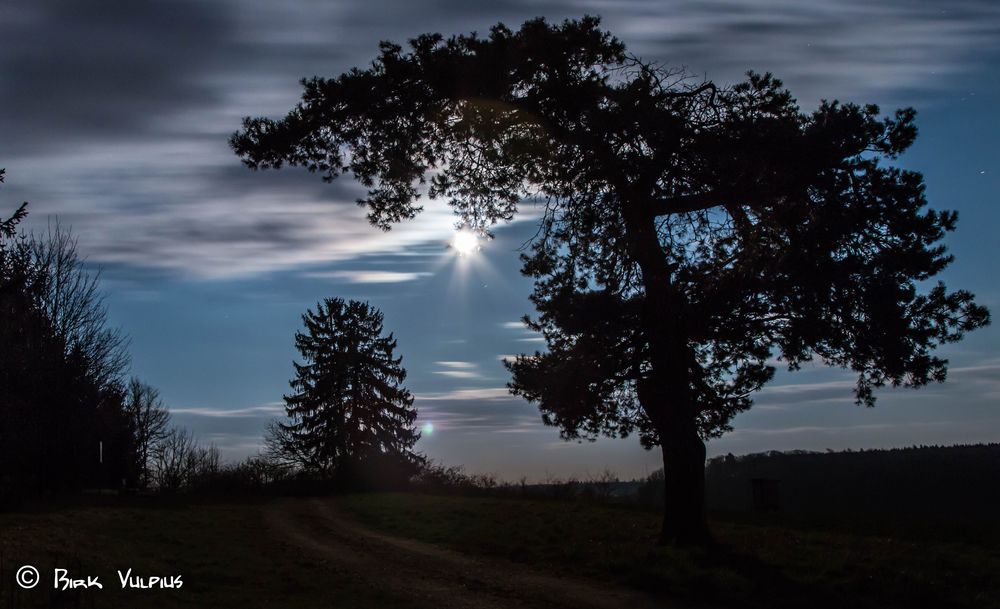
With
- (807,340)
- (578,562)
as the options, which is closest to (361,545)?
(578,562)

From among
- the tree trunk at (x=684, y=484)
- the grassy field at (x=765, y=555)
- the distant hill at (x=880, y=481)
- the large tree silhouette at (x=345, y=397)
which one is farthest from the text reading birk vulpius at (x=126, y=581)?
the large tree silhouette at (x=345, y=397)

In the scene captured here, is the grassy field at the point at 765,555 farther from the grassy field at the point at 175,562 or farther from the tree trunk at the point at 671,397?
the grassy field at the point at 175,562

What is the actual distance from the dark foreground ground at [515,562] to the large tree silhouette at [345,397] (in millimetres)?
27253

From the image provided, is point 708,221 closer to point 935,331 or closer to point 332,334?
point 935,331

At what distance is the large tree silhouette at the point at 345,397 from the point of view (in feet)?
169

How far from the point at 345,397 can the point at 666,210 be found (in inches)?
1507

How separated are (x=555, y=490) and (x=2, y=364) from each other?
773 inches

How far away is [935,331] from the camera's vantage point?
15.7 m

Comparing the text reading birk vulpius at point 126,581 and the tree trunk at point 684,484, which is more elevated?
the tree trunk at point 684,484

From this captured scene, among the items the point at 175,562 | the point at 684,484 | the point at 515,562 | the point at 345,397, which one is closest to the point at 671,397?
the point at 684,484

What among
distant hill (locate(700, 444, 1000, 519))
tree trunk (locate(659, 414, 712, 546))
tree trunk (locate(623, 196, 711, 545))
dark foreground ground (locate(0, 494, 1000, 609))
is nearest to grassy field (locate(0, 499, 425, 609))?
dark foreground ground (locate(0, 494, 1000, 609))

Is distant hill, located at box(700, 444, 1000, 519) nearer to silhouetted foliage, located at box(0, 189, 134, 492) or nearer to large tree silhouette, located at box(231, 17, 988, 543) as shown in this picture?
large tree silhouette, located at box(231, 17, 988, 543)

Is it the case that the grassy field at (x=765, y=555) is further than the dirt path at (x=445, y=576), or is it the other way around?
the dirt path at (x=445, y=576)

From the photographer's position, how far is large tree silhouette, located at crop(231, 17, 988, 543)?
51.0 ft
